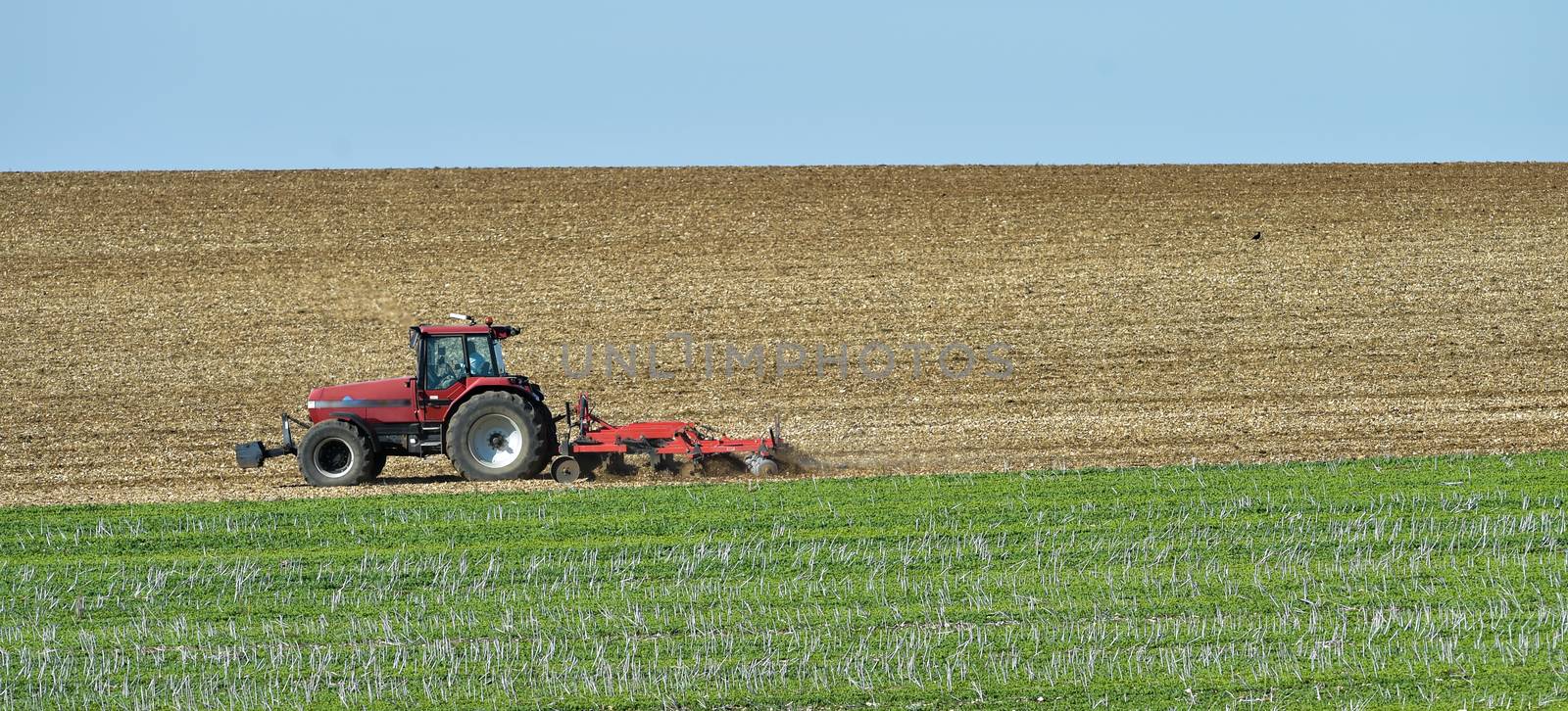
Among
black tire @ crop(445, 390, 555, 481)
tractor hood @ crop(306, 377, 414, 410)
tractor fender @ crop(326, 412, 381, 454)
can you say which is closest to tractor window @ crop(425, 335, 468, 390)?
tractor hood @ crop(306, 377, 414, 410)

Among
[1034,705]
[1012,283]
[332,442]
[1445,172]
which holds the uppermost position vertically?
[1445,172]

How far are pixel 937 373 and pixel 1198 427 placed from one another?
4359 millimetres

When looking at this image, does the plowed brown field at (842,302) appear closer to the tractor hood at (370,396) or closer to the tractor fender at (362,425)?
the tractor fender at (362,425)

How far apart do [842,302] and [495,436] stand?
1107 centimetres

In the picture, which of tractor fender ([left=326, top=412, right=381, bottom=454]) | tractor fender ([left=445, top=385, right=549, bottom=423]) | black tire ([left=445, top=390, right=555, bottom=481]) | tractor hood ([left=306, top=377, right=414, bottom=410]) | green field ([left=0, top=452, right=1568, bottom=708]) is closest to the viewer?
green field ([left=0, top=452, right=1568, bottom=708])

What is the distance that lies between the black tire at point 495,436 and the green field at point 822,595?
4.62 feet

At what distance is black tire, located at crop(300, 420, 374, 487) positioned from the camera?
653 inches

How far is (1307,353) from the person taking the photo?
2388cm

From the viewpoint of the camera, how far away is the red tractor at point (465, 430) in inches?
645

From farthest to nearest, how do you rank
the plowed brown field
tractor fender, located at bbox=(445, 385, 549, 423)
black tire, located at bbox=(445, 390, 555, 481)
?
the plowed brown field
tractor fender, located at bbox=(445, 385, 549, 423)
black tire, located at bbox=(445, 390, 555, 481)

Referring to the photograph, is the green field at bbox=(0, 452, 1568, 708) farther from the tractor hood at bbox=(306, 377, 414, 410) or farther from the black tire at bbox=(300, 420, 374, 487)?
the tractor hood at bbox=(306, 377, 414, 410)

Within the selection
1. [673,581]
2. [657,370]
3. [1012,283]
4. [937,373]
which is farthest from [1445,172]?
[673,581]

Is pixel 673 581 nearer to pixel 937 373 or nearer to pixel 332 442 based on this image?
pixel 332 442

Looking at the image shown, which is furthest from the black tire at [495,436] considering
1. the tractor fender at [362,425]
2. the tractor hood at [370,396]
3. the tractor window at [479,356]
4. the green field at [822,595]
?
the green field at [822,595]
